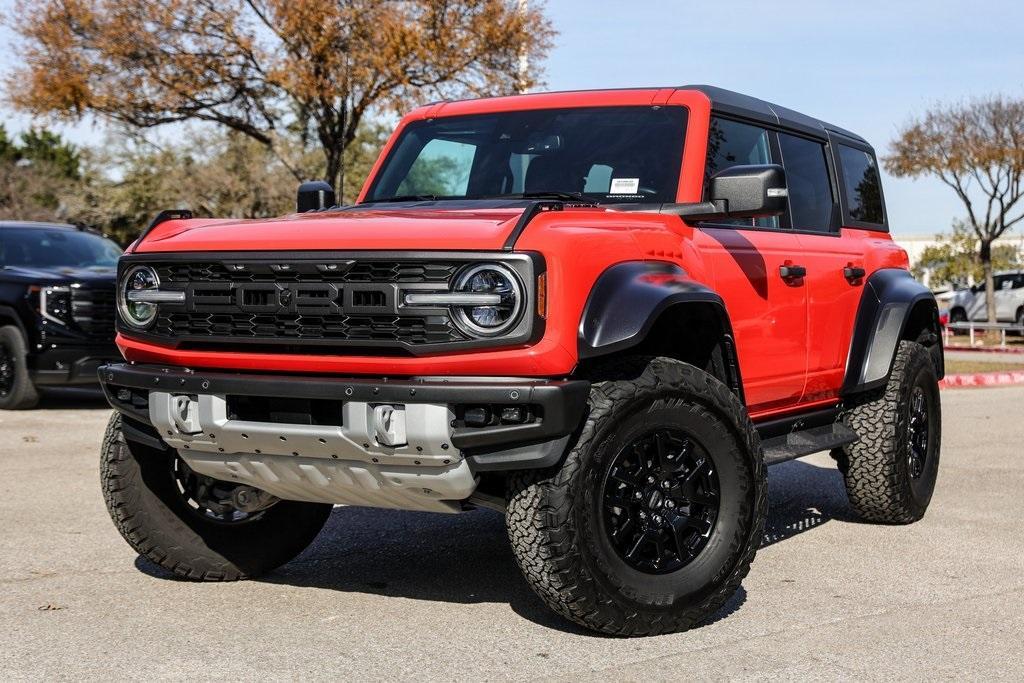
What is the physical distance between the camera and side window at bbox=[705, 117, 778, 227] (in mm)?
5592

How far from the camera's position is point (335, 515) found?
271 inches

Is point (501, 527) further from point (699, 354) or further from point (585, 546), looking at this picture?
point (585, 546)

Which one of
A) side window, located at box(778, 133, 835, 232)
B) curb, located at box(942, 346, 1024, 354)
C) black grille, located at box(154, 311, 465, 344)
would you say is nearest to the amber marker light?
black grille, located at box(154, 311, 465, 344)

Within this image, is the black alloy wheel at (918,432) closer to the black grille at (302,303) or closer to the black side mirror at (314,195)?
the black side mirror at (314,195)

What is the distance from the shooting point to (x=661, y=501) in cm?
457

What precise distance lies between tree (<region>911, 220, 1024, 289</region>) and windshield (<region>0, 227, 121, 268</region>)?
30.6 m

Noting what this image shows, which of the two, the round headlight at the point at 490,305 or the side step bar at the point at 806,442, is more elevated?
the round headlight at the point at 490,305

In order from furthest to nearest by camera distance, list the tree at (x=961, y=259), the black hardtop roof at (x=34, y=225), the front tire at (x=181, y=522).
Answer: the tree at (x=961, y=259) → the black hardtop roof at (x=34, y=225) → the front tire at (x=181, y=522)

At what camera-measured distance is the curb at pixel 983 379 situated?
17406 millimetres

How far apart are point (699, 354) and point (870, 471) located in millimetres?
1847

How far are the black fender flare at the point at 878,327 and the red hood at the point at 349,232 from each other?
2415 millimetres

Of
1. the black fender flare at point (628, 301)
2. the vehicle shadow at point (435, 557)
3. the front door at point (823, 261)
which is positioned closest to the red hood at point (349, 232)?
the black fender flare at point (628, 301)

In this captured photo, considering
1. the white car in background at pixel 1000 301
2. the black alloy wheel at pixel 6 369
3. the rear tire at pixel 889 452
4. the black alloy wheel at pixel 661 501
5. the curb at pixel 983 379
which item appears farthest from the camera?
the white car in background at pixel 1000 301

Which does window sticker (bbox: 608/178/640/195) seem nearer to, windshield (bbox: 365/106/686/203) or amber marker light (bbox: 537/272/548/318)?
windshield (bbox: 365/106/686/203)
